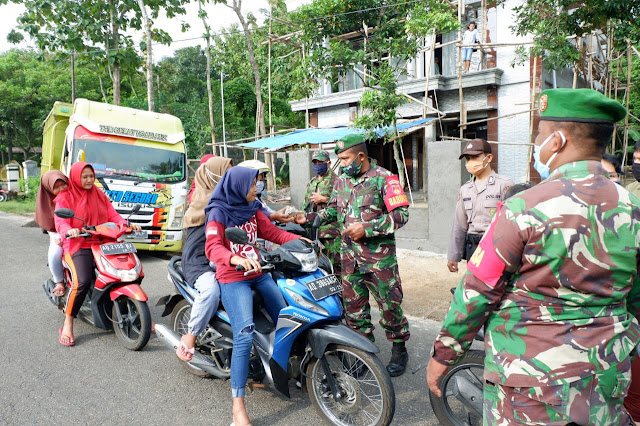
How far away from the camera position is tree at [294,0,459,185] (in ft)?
28.6

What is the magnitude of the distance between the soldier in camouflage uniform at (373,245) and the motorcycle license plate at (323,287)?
59 cm

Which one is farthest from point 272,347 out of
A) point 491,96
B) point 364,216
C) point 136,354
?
point 491,96

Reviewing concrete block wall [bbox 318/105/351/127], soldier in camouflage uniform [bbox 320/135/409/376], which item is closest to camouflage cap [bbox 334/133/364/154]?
soldier in camouflage uniform [bbox 320/135/409/376]

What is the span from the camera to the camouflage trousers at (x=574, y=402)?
1.36 meters

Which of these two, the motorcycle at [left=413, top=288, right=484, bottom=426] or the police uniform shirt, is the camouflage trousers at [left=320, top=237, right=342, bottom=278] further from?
the motorcycle at [left=413, top=288, right=484, bottom=426]

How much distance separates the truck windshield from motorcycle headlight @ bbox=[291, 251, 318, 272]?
574cm

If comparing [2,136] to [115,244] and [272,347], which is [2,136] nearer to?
[115,244]

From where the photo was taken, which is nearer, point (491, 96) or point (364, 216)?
point (364, 216)

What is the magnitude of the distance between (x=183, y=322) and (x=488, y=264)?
109 inches

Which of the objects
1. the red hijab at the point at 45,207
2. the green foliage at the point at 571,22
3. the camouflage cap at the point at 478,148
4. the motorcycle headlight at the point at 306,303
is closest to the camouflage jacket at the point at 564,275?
the motorcycle headlight at the point at 306,303

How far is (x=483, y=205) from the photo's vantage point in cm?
374

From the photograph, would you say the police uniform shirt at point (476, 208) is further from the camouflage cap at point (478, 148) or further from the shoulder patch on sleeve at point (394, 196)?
the shoulder patch on sleeve at point (394, 196)

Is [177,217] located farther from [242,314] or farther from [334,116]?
[334,116]

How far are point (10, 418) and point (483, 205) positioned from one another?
3700mm
